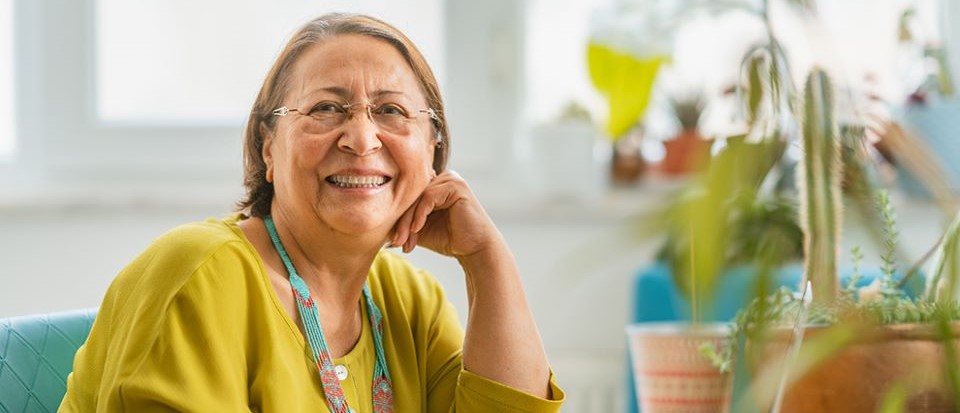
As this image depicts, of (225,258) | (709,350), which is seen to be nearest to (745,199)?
(225,258)

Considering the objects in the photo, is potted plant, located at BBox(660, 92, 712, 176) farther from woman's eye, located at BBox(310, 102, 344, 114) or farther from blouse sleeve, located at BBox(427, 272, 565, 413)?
woman's eye, located at BBox(310, 102, 344, 114)

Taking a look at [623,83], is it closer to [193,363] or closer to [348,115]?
[348,115]

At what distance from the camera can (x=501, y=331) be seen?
1.56 meters

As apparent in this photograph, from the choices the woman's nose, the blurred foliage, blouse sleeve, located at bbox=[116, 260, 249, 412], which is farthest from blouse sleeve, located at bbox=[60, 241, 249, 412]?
the blurred foliage

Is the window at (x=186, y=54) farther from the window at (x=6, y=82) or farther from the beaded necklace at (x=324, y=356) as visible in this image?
the beaded necklace at (x=324, y=356)

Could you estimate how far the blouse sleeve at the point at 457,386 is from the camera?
1521mm

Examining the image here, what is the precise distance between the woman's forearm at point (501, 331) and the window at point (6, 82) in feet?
7.18

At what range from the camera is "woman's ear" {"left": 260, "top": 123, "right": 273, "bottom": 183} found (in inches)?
62.4

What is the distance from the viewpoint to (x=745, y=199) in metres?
→ 0.68

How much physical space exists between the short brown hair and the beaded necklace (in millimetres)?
78

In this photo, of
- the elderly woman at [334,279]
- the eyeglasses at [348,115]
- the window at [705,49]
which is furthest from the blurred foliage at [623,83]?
the eyeglasses at [348,115]

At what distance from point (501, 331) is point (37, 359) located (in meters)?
0.57

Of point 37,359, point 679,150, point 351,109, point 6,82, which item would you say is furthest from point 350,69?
point 6,82

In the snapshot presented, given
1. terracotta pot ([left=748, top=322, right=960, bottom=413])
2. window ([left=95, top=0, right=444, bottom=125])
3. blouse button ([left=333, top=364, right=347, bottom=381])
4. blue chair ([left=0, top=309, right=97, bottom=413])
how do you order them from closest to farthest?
1. terracotta pot ([left=748, top=322, right=960, bottom=413])
2. blue chair ([left=0, top=309, right=97, bottom=413])
3. blouse button ([left=333, top=364, right=347, bottom=381])
4. window ([left=95, top=0, right=444, bottom=125])
